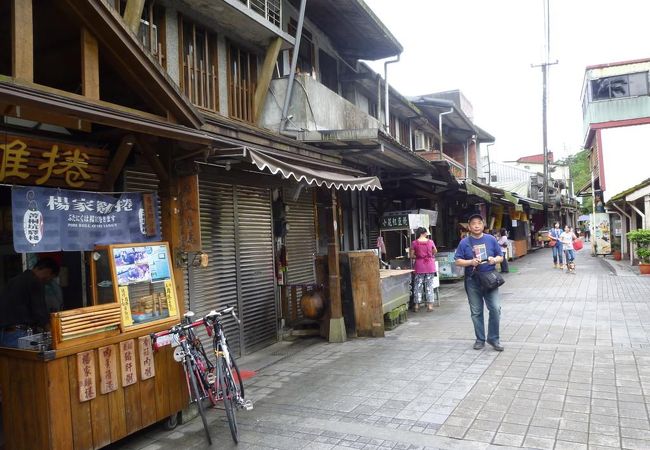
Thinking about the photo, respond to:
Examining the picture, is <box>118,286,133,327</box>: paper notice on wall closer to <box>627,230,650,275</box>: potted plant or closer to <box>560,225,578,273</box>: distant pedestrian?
<box>627,230,650,275</box>: potted plant

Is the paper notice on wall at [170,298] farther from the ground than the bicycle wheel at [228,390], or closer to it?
farther from the ground

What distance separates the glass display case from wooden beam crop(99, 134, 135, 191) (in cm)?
83

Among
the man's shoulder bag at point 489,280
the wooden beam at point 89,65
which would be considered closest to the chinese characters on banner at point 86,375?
the wooden beam at point 89,65

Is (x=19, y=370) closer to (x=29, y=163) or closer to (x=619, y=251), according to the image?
(x=29, y=163)

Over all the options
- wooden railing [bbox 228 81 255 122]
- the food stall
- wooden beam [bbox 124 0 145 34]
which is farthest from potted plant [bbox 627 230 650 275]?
wooden beam [bbox 124 0 145 34]

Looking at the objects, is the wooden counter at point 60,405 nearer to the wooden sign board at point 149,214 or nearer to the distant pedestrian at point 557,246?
the wooden sign board at point 149,214

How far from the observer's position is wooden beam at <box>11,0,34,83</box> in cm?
353

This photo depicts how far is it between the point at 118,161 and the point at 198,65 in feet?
11.8

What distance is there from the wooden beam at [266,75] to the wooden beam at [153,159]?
14.1ft

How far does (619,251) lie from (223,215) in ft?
72.8

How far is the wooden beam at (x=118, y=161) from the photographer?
4.84m

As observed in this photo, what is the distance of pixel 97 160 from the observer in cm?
511

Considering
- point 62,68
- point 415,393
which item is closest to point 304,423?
point 415,393

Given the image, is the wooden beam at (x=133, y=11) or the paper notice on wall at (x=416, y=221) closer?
the wooden beam at (x=133, y=11)
